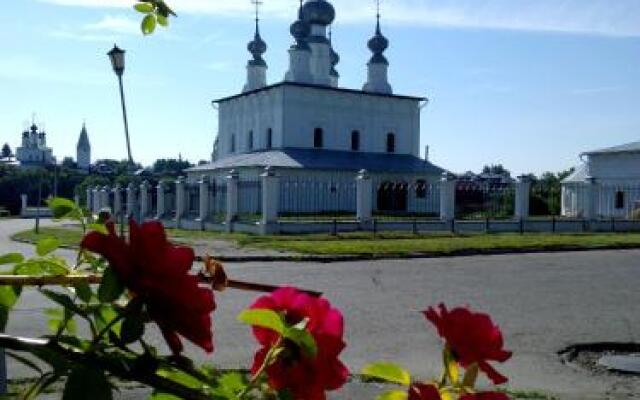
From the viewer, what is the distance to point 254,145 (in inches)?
1880

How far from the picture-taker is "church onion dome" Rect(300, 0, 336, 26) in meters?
47.2

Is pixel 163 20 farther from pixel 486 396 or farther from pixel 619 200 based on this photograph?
pixel 619 200

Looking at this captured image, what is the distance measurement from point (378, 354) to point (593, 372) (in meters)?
1.68

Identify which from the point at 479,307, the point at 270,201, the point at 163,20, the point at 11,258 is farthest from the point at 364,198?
the point at 11,258

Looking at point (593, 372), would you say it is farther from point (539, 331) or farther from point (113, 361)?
point (113, 361)

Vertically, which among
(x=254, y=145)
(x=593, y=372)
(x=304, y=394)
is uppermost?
(x=254, y=145)

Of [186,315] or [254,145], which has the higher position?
[254,145]

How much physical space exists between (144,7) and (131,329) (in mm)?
867

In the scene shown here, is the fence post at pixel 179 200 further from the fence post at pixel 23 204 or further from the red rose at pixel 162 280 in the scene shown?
the fence post at pixel 23 204

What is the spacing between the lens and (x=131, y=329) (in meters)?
0.81

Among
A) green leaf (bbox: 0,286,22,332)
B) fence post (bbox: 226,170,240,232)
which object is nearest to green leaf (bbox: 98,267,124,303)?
green leaf (bbox: 0,286,22,332)

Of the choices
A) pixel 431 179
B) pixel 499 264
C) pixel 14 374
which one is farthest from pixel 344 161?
pixel 14 374

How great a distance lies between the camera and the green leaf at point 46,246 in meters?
1.21

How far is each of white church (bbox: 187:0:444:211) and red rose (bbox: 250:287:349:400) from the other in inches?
1572
